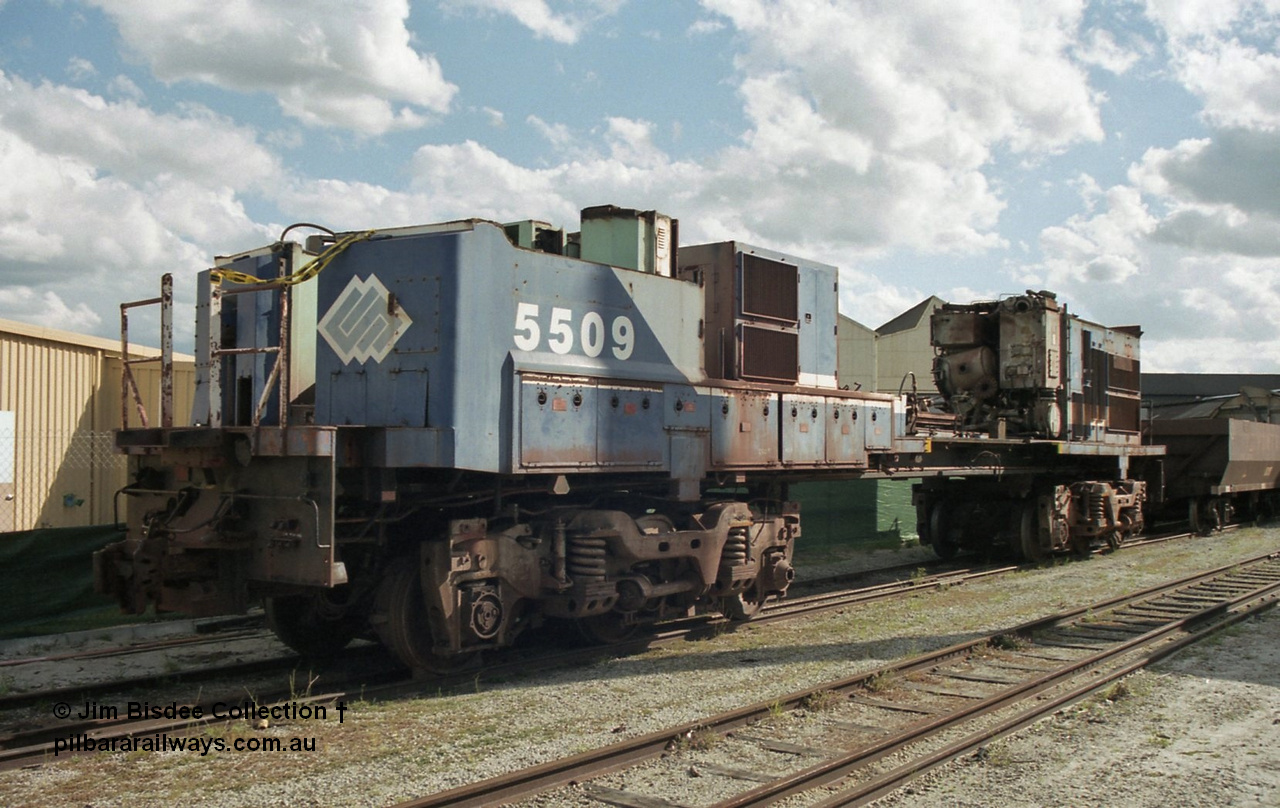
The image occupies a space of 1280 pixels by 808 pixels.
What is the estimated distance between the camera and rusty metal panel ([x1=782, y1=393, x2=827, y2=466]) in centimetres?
1050

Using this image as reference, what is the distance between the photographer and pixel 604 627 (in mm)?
9617

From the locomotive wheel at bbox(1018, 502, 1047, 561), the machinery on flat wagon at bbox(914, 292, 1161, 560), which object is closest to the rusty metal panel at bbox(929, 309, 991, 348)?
the machinery on flat wagon at bbox(914, 292, 1161, 560)

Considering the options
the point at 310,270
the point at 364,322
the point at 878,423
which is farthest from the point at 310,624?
the point at 878,423

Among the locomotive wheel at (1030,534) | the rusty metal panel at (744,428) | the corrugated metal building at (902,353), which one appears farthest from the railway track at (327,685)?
the corrugated metal building at (902,353)

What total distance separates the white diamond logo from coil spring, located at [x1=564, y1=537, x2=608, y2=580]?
2228 mm

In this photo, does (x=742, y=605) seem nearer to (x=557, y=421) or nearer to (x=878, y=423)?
(x=878, y=423)

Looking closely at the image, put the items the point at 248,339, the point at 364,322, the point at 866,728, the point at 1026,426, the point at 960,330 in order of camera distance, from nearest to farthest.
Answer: the point at 866,728, the point at 364,322, the point at 248,339, the point at 1026,426, the point at 960,330

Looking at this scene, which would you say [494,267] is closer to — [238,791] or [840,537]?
[238,791]

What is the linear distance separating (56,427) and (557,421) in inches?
338

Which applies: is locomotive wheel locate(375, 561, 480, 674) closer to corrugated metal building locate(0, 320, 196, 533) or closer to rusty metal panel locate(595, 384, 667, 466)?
rusty metal panel locate(595, 384, 667, 466)

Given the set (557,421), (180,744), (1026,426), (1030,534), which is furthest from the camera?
(1030,534)

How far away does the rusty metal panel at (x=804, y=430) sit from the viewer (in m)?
10.5

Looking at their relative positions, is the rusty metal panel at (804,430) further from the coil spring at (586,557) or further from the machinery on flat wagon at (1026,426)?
the machinery on flat wagon at (1026,426)

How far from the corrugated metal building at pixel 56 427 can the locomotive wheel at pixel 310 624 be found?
17.3ft
